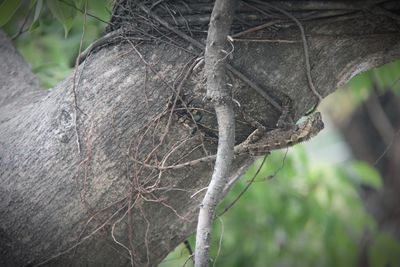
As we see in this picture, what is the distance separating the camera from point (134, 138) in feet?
5.69

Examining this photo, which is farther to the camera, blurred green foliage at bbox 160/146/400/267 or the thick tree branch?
blurred green foliage at bbox 160/146/400/267

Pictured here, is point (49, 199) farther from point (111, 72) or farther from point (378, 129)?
point (378, 129)

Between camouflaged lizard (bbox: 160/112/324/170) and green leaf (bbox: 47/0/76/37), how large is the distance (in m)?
0.79

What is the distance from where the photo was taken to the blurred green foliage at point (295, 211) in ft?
11.3

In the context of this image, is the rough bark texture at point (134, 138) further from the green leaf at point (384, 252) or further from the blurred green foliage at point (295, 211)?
the green leaf at point (384, 252)

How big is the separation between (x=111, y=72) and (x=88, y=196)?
1.25 ft

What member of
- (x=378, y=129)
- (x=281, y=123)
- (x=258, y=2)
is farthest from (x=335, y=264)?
(x=258, y=2)

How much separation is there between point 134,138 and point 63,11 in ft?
2.11

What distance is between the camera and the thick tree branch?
1.46 meters

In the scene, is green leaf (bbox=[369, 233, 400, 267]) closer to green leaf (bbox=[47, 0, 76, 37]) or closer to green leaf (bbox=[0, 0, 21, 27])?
green leaf (bbox=[47, 0, 76, 37])

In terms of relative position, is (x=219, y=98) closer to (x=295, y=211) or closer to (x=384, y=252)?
(x=295, y=211)

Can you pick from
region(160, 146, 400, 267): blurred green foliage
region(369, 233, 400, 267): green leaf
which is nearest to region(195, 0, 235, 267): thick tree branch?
region(160, 146, 400, 267): blurred green foliage

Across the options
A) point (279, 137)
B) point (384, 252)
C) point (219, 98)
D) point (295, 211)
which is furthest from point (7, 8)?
point (384, 252)

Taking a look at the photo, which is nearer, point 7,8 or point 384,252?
point 7,8
